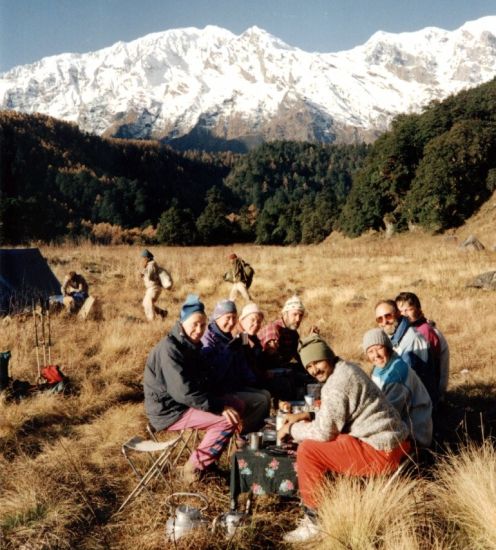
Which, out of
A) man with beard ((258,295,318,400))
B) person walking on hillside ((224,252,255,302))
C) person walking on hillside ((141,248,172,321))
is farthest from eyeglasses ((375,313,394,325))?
person walking on hillside ((224,252,255,302))

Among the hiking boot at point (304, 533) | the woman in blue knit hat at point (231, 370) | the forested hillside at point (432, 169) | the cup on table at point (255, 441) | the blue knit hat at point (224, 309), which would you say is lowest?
the hiking boot at point (304, 533)

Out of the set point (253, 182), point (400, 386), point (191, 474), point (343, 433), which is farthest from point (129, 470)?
point (253, 182)

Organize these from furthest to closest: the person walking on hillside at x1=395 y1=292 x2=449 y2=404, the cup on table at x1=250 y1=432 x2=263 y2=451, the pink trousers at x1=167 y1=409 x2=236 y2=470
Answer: the person walking on hillside at x1=395 y1=292 x2=449 y2=404 → the pink trousers at x1=167 y1=409 x2=236 y2=470 → the cup on table at x1=250 y1=432 x2=263 y2=451

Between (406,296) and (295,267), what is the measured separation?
15.1 metres

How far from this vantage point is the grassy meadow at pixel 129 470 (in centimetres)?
323

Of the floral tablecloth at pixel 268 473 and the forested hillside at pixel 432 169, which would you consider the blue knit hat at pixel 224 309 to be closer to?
the floral tablecloth at pixel 268 473

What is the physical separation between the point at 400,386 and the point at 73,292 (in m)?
8.92

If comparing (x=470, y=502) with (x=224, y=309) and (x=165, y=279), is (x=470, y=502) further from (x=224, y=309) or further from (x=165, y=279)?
(x=165, y=279)

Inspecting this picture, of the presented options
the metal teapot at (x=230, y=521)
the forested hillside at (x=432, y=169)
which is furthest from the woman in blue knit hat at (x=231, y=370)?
the forested hillside at (x=432, y=169)

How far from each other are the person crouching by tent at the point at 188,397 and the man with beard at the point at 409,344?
177 centimetres

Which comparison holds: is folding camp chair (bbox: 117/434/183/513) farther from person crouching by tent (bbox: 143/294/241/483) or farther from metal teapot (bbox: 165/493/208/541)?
metal teapot (bbox: 165/493/208/541)

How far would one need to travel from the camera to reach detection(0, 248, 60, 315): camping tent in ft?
34.1

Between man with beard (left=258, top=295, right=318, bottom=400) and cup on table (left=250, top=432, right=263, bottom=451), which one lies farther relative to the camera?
man with beard (left=258, top=295, right=318, bottom=400)

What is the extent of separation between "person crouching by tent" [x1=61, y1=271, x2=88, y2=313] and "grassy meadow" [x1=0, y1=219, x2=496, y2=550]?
421 millimetres
